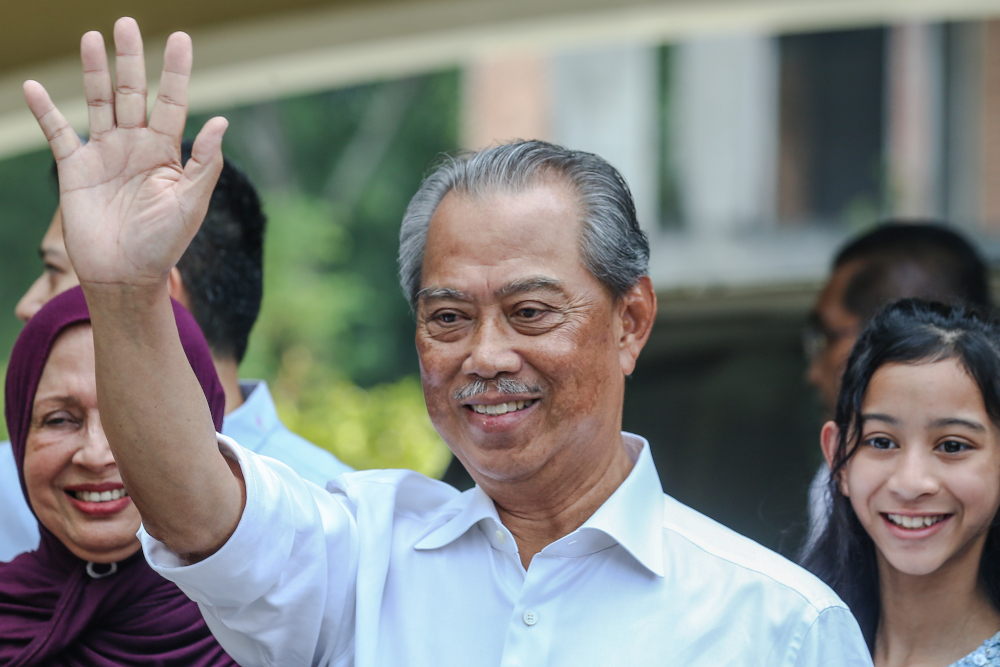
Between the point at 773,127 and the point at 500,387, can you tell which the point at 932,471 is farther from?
the point at 773,127

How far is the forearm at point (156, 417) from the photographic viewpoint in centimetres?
164

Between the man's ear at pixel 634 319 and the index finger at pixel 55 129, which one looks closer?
the index finger at pixel 55 129

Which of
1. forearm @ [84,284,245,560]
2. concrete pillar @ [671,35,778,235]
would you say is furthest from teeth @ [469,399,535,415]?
concrete pillar @ [671,35,778,235]

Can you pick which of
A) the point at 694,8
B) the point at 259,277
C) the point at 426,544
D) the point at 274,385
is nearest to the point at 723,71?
the point at 274,385

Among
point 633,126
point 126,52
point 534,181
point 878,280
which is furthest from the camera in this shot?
point 633,126

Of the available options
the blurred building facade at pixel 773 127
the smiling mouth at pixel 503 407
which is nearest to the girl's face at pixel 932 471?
the smiling mouth at pixel 503 407

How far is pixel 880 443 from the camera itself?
7.14 ft

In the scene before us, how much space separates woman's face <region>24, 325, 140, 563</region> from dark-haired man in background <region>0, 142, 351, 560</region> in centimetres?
47

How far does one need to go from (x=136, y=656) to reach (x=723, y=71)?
10855 mm

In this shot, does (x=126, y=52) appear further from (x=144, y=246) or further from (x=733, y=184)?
(x=733, y=184)

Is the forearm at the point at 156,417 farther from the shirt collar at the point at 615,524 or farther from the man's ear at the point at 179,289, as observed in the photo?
the man's ear at the point at 179,289

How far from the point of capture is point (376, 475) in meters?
2.15

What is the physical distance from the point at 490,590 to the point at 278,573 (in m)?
0.38

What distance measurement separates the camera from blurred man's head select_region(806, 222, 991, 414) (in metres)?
3.39
